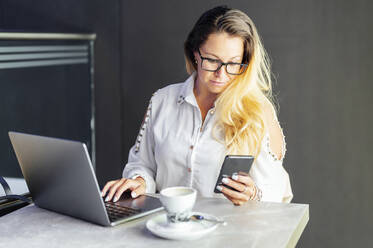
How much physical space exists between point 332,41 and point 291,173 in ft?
2.53

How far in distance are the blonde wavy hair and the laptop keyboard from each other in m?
0.63

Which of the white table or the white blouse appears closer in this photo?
the white table

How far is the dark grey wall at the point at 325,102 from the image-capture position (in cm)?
286

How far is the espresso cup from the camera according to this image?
4.45 ft

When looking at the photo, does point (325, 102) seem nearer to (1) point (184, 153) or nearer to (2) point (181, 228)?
(1) point (184, 153)


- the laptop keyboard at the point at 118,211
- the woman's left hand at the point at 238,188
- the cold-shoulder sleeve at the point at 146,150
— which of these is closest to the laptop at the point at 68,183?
the laptop keyboard at the point at 118,211

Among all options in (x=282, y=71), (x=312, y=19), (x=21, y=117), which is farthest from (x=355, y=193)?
(x=21, y=117)

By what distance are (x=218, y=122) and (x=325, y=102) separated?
Result: 1007 mm

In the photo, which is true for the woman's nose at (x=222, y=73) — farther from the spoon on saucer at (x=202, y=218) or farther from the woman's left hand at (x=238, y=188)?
the spoon on saucer at (x=202, y=218)

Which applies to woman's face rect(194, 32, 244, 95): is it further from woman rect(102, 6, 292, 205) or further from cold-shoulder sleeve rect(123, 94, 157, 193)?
cold-shoulder sleeve rect(123, 94, 157, 193)

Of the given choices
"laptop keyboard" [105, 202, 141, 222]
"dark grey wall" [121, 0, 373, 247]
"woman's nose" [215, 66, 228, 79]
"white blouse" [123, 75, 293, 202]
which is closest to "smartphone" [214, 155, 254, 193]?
"laptop keyboard" [105, 202, 141, 222]

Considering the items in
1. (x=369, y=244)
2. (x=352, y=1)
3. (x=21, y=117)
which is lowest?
(x=369, y=244)

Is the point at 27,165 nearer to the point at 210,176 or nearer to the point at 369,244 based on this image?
the point at 210,176

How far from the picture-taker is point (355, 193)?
2.92m
